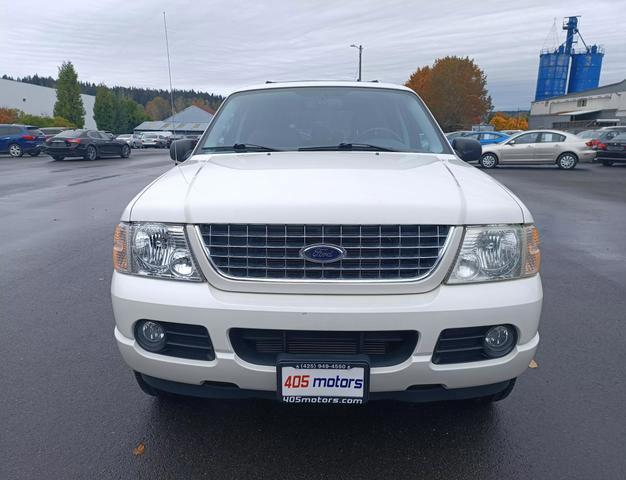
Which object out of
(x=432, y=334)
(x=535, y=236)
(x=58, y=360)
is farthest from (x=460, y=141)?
(x=58, y=360)

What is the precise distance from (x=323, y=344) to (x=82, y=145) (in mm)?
25294

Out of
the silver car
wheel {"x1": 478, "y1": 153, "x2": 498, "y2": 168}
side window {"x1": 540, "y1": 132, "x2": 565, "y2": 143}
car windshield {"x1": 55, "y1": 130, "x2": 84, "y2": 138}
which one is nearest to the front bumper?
the silver car

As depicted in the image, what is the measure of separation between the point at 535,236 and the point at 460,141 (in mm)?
1752

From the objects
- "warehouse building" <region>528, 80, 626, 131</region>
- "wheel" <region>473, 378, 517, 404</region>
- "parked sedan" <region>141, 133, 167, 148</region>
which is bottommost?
"parked sedan" <region>141, 133, 167, 148</region>

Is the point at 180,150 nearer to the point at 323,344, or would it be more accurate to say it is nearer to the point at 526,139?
the point at 323,344

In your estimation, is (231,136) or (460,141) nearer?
(231,136)

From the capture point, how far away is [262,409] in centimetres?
273

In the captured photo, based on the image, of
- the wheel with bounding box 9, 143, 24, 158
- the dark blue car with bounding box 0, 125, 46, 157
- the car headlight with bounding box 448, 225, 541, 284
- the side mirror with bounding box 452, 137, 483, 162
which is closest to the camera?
the car headlight with bounding box 448, 225, 541, 284

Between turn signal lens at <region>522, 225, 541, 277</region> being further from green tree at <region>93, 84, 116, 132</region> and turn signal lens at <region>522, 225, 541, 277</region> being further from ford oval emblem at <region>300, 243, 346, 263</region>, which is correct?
green tree at <region>93, 84, 116, 132</region>

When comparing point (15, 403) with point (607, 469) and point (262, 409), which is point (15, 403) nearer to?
point (262, 409)

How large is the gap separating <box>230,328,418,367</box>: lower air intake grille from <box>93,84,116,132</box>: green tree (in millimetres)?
86570

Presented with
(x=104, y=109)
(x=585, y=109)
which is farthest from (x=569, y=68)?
(x=104, y=109)

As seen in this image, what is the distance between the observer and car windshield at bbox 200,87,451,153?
3.45 m

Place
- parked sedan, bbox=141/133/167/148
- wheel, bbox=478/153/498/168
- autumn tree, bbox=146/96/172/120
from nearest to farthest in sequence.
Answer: wheel, bbox=478/153/498/168 < parked sedan, bbox=141/133/167/148 < autumn tree, bbox=146/96/172/120
